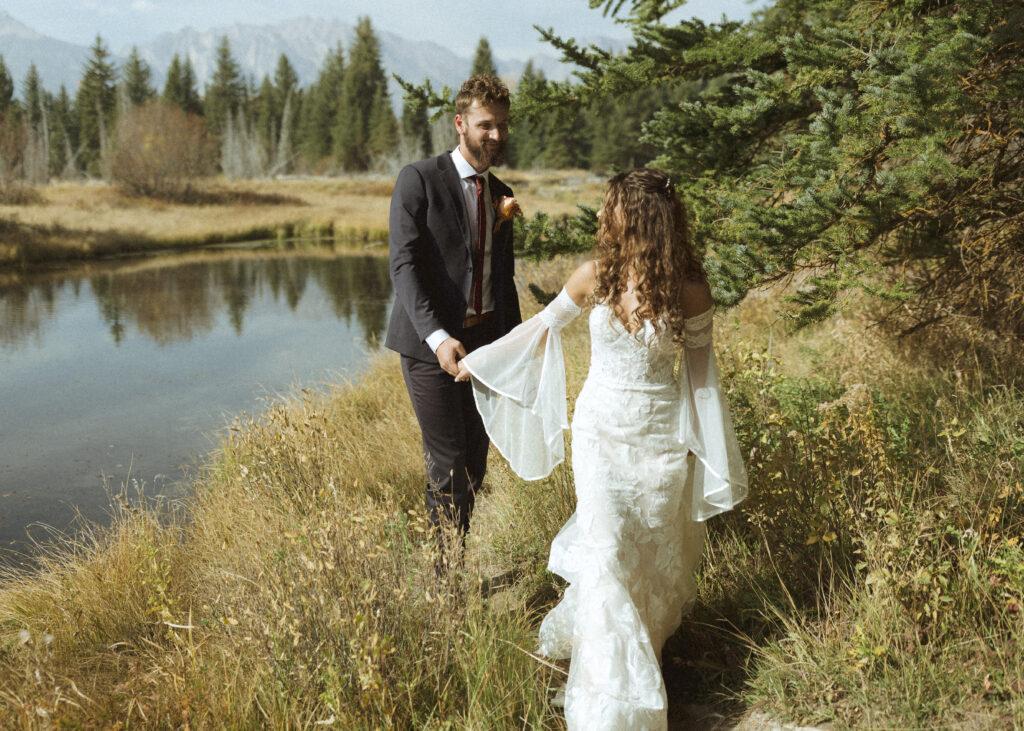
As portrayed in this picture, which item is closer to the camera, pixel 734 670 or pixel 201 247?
pixel 734 670

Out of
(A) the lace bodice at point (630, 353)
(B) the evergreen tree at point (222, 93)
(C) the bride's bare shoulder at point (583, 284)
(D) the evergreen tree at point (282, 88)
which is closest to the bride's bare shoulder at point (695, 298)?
(A) the lace bodice at point (630, 353)

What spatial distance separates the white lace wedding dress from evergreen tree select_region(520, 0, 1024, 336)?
0.91 meters

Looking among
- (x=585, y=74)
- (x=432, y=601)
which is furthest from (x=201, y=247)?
(x=432, y=601)

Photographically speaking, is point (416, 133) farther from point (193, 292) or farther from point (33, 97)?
point (193, 292)

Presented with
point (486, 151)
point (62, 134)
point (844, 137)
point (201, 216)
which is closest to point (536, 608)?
point (486, 151)

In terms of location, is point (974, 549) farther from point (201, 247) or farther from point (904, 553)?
point (201, 247)

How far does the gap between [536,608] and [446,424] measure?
3.22 feet

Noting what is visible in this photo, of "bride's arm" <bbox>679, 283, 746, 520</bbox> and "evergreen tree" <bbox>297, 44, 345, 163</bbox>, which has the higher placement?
"evergreen tree" <bbox>297, 44, 345, 163</bbox>

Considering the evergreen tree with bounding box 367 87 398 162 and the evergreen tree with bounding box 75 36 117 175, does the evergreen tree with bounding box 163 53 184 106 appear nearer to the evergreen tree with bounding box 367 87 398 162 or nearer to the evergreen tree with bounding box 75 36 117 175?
the evergreen tree with bounding box 75 36 117 175

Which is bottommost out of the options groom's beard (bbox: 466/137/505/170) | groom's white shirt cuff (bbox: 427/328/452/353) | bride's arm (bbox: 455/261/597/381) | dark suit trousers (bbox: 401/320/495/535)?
dark suit trousers (bbox: 401/320/495/535)

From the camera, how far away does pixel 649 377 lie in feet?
10.0

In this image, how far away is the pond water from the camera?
809cm

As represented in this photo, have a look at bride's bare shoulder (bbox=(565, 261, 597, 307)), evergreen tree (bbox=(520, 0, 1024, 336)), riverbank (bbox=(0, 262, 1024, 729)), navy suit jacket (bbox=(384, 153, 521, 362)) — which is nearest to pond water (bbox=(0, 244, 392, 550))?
riverbank (bbox=(0, 262, 1024, 729))

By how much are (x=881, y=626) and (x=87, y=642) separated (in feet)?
12.4
